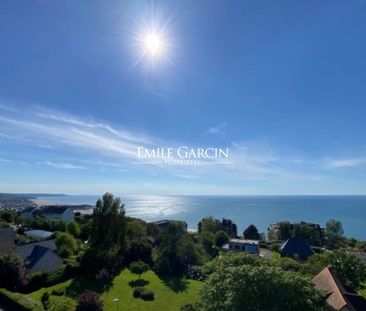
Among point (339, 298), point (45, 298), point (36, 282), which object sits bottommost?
point (45, 298)

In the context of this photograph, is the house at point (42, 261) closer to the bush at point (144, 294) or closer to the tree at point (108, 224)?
the tree at point (108, 224)

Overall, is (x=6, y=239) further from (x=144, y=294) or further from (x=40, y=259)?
(x=144, y=294)

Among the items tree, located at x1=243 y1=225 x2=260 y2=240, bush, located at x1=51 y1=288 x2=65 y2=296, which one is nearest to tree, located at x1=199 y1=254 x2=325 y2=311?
bush, located at x1=51 y1=288 x2=65 y2=296

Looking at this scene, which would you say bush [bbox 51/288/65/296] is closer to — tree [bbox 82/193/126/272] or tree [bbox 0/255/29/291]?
tree [bbox 0/255/29/291]

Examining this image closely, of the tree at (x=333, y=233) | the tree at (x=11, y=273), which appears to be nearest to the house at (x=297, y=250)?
the tree at (x=333, y=233)

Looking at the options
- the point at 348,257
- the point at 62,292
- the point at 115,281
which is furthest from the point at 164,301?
the point at 348,257

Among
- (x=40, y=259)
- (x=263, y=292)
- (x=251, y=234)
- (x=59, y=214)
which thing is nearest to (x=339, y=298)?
(x=263, y=292)

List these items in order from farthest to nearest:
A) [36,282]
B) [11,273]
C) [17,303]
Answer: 1. [36,282]
2. [11,273]
3. [17,303]

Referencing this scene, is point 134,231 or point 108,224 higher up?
point 108,224
